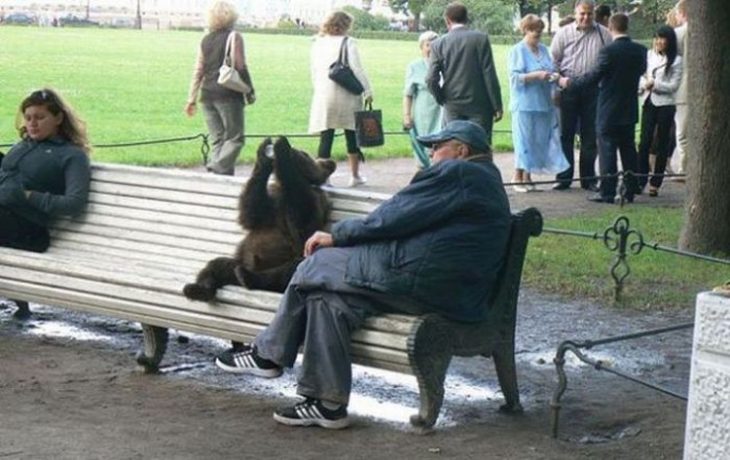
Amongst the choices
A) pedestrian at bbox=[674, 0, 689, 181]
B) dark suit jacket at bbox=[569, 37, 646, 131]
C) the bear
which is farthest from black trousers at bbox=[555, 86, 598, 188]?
the bear

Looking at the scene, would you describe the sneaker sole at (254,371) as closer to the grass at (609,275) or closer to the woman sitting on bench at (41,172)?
the woman sitting on bench at (41,172)

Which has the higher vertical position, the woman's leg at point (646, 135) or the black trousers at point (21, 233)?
the black trousers at point (21, 233)

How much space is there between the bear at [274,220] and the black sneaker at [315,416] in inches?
31.6

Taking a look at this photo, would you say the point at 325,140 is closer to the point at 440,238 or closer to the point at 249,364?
the point at 249,364

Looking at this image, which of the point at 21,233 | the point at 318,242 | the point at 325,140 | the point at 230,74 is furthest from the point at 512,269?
the point at 325,140

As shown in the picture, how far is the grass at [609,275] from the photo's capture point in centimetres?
1036

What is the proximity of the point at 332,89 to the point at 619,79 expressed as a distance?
2830 mm

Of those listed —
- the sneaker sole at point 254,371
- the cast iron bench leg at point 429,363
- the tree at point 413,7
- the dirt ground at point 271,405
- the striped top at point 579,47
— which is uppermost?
the striped top at point 579,47

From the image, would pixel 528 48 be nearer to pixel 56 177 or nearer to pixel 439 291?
pixel 56 177

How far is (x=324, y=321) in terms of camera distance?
6859mm

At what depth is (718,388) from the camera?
15.7 ft

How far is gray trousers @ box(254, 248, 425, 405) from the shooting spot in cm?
682

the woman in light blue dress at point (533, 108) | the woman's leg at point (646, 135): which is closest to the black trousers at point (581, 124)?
the woman in light blue dress at point (533, 108)

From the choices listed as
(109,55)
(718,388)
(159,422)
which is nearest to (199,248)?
(159,422)
